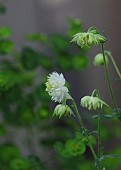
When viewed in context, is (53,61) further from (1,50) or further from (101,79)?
(101,79)

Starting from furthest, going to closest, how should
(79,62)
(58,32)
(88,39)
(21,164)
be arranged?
(58,32)
(79,62)
(21,164)
(88,39)

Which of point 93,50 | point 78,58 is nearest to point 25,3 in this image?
point 93,50

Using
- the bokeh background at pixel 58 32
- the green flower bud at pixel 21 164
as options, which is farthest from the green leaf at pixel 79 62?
the green flower bud at pixel 21 164

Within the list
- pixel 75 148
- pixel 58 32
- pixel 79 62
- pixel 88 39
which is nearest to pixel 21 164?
pixel 75 148

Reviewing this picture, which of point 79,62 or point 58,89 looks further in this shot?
point 79,62

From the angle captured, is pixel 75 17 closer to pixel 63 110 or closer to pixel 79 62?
pixel 79 62

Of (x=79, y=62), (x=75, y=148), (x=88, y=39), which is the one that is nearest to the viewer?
(x=88, y=39)

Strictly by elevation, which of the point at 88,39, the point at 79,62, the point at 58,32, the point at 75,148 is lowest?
the point at 75,148

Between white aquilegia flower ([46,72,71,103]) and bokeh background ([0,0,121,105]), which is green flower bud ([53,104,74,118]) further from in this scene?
bokeh background ([0,0,121,105])

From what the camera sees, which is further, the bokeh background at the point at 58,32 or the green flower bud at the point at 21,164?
the bokeh background at the point at 58,32

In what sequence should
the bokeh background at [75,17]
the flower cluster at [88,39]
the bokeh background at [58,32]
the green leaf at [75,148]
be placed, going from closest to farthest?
the flower cluster at [88,39] < the green leaf at [75,148] < the bokeh background at [58,32] < the bokeh background at [75,17]

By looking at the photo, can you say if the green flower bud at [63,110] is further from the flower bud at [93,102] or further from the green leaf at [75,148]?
the green leaf at [75,148]
